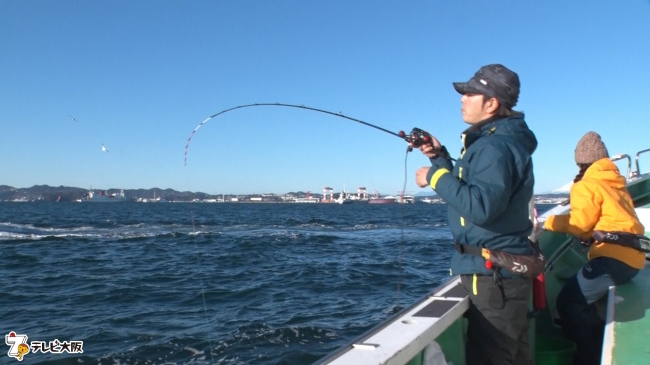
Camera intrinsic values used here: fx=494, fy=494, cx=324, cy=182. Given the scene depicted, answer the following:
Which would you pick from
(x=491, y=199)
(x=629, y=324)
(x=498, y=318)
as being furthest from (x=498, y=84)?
(x=629, y=324)

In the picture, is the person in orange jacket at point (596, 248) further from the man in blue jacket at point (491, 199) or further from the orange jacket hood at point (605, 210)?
the man in blue jacket at point (491, 199)

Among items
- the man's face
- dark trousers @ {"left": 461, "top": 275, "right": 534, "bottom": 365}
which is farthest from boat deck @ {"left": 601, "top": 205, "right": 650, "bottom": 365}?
the man's face

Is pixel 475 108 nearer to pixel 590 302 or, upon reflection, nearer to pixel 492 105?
pixel 492 105

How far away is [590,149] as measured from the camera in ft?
11.1

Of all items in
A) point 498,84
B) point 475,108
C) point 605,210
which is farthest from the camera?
point 605,210

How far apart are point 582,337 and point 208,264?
40.1 ft

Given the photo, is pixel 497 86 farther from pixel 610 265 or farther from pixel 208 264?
pixel 208 264

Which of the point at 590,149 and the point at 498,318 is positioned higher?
the point at 590,149

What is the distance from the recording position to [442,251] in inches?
669

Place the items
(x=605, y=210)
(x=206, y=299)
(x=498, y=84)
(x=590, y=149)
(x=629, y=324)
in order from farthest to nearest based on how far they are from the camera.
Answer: (x=206, y=299), (x=590, y=149), (x=605, y=210), (x=629, y=324), (x=498, y=84)

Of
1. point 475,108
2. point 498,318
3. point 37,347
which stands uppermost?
point 475,108

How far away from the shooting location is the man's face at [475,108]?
2346 millimetres

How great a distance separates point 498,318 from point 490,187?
71 cm

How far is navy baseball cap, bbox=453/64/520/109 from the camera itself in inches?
89.6
